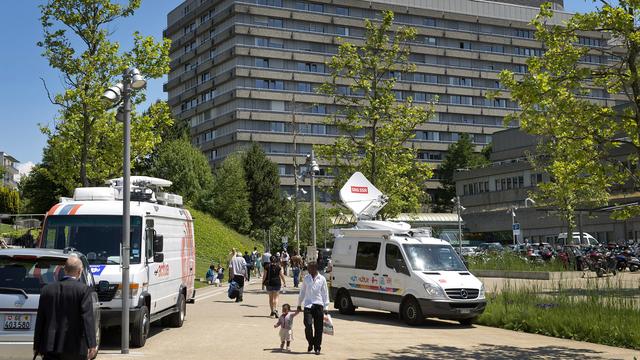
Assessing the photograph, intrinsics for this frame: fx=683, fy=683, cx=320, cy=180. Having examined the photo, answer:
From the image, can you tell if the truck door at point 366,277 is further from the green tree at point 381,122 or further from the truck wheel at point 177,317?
the green tree at point 381,122

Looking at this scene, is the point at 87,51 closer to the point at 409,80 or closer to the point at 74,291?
the point at 74,291

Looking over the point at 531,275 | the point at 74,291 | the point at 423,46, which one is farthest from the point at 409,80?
the point at 74,291

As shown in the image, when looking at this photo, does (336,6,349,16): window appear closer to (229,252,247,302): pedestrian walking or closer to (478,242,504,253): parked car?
Answer: (478,242,504,253): parked car

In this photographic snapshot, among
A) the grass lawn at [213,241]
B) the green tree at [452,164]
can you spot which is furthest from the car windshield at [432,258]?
the green tree at [452,164]

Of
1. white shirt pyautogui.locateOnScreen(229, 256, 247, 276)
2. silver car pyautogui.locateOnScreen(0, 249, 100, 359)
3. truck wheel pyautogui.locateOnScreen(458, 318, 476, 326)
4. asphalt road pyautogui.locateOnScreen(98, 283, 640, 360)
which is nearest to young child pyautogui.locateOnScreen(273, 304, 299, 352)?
asphalt road pyautogui.locateOnScreen(98, 283, 640, 360)

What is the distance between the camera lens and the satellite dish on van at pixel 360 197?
24.8m

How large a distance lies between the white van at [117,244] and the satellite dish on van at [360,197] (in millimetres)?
10235

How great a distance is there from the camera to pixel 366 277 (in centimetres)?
1930

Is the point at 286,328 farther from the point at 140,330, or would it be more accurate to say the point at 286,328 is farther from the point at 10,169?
the point at 10,169

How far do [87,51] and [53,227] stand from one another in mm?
11442

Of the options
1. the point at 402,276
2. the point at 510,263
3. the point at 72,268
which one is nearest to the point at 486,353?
the point at 402,276

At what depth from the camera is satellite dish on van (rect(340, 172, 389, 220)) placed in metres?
24.8

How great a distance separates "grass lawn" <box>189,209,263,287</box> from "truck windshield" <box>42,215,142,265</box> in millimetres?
31137

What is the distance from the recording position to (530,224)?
72125 millimetres
